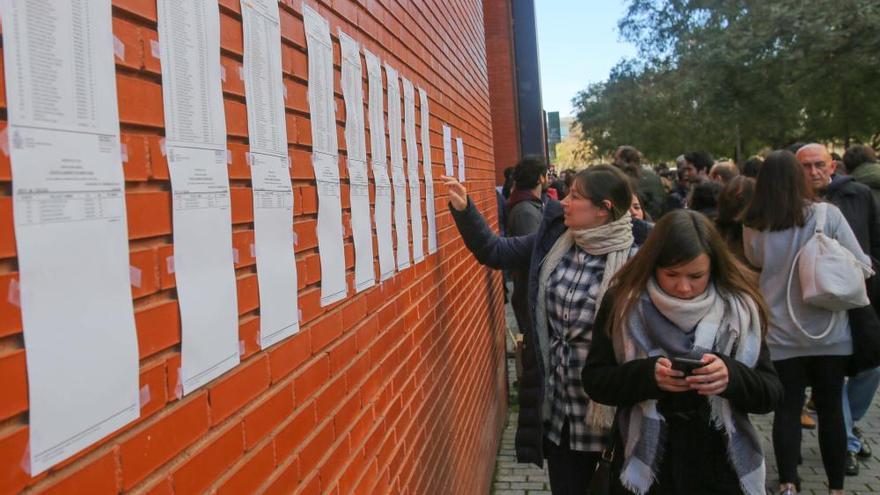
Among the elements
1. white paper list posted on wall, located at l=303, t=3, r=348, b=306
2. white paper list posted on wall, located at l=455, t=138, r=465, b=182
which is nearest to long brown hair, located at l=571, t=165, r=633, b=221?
white paper list posted on wall, located at l=455, t=138, r=465, b=182

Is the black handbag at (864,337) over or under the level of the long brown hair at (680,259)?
under

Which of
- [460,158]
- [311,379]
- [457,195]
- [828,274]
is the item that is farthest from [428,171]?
[828,274]

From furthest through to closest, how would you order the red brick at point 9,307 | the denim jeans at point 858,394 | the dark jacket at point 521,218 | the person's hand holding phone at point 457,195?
the dark jacket at point 521,218 → the denim jeans at point 858,394 → the person's hand holding phone at point 457,195 → the red brick at point 9,307

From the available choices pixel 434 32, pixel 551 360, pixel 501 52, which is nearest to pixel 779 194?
pixel 551 360

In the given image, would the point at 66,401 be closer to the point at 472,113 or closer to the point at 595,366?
the point at 595,366

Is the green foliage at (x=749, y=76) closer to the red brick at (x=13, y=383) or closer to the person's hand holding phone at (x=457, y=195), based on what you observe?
the person's hand holding phone at (x=457, y=195)

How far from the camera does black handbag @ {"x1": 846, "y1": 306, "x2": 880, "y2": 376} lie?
13.4ft

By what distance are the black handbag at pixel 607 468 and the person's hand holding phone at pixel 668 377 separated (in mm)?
424

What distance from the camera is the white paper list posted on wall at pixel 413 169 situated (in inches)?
116

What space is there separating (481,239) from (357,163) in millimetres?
1614

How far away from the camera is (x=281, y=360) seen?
159 centimetres

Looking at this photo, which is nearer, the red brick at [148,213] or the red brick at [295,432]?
the red brick at [148,213]

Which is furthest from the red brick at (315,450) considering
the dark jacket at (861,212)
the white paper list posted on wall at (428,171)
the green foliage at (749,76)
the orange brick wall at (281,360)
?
the green foliage at (749,76)

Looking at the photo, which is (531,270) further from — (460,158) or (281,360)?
(281,360)
